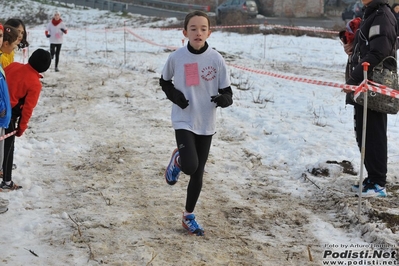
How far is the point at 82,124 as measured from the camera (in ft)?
28.6

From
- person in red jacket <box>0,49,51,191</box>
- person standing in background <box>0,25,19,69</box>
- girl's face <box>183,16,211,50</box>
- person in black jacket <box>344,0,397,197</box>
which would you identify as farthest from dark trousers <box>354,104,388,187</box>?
person standing in background <box>0,25,19,69</box>

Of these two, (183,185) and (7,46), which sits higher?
(7,46)

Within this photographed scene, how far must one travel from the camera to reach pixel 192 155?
449 cm

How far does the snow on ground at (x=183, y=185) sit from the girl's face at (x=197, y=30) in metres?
1.68

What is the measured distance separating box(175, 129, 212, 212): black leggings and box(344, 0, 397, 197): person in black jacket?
1768 mm

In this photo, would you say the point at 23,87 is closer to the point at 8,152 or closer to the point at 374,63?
the point at 8,152

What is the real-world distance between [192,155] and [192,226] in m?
0.68

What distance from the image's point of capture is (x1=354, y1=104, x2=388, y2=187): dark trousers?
555 cm

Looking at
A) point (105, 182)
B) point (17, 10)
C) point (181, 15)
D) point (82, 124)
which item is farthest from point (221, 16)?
point (105, 182)

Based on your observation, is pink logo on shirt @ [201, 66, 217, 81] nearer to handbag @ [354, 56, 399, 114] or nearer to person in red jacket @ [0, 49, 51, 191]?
handbag @ [354, 56, 399, 114]

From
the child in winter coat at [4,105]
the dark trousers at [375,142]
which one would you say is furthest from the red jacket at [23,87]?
the dark trousers at [375,142]

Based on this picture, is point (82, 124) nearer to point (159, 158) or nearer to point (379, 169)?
point (159, 158)

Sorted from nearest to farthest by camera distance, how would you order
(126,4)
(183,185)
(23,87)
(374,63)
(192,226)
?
(192,226) < (374,63) < (23,87) < (183,185) < (126,4)

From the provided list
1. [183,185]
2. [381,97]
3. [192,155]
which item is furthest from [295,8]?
[192,155]
